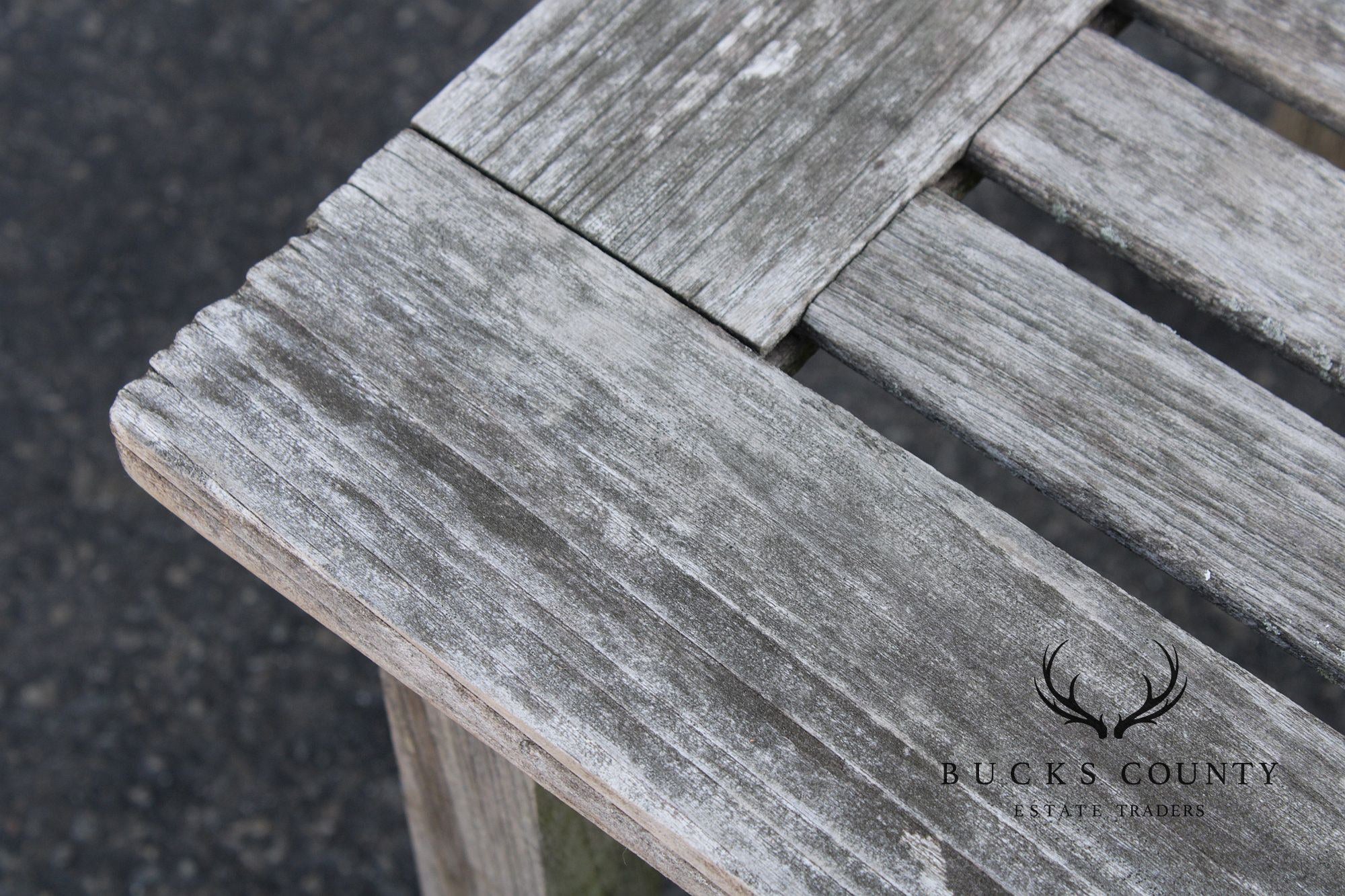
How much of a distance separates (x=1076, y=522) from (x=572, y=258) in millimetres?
1451

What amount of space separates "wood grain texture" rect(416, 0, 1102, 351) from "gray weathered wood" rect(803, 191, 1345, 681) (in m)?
0.05

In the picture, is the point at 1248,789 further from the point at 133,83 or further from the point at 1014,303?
the point at 133,83

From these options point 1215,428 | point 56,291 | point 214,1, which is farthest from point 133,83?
point 1215,428

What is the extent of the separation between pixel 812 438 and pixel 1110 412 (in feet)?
0.65

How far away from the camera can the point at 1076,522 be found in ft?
6.79

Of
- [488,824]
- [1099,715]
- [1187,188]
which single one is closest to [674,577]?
[1099,715]

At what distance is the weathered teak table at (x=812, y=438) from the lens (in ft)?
2.33

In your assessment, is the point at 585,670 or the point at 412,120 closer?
the point at 585,670

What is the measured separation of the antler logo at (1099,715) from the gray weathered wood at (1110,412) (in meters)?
0.07

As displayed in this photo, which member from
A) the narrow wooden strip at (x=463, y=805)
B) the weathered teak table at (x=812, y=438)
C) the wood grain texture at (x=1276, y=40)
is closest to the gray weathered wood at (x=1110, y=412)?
the weathered teak table at (x=812, y=438)

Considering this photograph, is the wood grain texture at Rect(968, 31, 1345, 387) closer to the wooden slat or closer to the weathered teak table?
the weathered teak table

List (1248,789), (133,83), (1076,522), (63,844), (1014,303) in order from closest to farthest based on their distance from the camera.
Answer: (1248,789) < (1014,303) < (63,844) < (1076,522) < (133,83)

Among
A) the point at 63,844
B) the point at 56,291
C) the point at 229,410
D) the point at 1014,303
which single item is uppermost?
the point at 1014,303

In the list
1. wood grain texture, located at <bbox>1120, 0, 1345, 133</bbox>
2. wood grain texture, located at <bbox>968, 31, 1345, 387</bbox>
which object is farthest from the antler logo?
wood grain texture, located at <bbox>1120, 0, 1345, 133</bbox>
